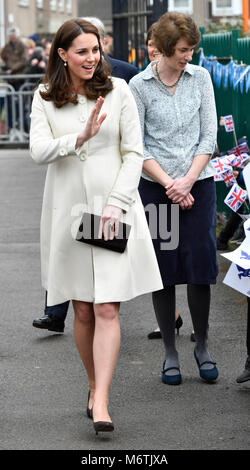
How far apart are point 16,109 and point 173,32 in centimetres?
1726

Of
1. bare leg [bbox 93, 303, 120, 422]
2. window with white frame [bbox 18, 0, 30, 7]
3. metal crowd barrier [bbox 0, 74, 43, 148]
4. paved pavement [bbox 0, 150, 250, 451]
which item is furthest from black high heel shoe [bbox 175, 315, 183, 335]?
window with white frame [bbox 18, 0, 30, 7]

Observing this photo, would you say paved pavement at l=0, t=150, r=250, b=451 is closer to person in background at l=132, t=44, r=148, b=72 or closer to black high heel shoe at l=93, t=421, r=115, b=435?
black high heel shoe at l=93, t=421, r=115, b=435

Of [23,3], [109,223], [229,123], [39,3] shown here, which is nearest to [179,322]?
[109,223]

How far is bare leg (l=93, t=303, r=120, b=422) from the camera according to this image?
502 centimetres

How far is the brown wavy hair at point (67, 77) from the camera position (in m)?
5.02

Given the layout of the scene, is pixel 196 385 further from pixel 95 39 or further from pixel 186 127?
pixel 95 39

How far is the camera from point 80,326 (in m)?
5.22

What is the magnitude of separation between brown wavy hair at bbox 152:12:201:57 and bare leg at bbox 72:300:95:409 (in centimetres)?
142

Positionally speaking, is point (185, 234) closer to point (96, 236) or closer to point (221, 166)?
point (96, 236)

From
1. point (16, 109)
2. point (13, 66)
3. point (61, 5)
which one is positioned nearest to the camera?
point (16, 109)

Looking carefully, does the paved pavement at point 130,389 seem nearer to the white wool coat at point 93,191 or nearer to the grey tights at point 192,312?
the grey tights at point 192,312

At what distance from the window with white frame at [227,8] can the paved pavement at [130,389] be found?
18222 mm

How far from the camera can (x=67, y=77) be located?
508 cm
